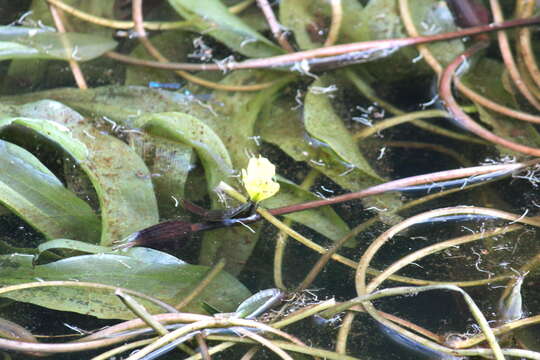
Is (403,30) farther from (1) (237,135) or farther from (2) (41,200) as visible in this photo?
(2) (41,200)

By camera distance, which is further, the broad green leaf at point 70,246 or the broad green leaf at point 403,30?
the broad green leaf at point 403,30

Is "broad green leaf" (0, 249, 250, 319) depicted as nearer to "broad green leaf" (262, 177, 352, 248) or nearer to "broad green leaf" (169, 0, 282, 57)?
"broad green leaf" (262, 177, 352, 248)

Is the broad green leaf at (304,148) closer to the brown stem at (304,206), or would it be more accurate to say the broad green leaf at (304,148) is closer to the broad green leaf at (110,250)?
the brown stem at (304,206)

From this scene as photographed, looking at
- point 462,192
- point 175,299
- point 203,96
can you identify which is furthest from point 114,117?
point 462,192

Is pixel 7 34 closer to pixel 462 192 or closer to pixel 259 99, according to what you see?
pixel 259 99

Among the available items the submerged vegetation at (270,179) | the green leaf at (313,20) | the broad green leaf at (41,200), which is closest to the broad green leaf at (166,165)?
the submerged vegetation at (270,179)
